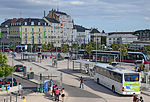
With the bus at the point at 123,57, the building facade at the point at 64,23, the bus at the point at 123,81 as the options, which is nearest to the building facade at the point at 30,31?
the building facade at the point at 64,23

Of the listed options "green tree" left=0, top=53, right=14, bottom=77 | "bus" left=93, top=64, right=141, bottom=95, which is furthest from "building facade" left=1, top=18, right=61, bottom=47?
"bus" left=93, top=64, right=141, bottom=95

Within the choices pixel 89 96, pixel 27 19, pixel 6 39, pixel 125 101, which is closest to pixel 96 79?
pixel 89 96

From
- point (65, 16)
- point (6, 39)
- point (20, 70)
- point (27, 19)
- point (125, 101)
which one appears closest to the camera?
point (125, 101)

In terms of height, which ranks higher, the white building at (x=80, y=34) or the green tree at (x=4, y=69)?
the white building at (x=80, y=34)

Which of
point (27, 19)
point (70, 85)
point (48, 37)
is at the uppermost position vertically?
point (27, 19)

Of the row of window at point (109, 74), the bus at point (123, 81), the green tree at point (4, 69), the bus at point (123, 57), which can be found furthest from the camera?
the bus at point (123, 57)

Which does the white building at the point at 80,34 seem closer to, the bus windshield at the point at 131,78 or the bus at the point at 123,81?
the bus at the point at 123,81

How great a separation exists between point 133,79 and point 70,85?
9421mm

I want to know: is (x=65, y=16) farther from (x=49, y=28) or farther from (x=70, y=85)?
(x=70, y=85)

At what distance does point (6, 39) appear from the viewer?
121m

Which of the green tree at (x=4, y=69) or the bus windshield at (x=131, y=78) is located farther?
the green tree at (x=4, y=69)

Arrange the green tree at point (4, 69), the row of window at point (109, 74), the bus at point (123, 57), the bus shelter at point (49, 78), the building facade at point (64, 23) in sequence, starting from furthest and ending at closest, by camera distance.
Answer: the building facade at point (64, 23), the bus at point (123, 57), the bus shelter at point (49, 78), the green tree at point (4, 69), the row of window at point (109, 74)

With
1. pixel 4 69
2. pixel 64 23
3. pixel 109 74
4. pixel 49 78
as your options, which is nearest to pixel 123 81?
pixel 109 74

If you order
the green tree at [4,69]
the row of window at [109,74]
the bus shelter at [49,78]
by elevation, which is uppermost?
the green tree at [4,69]
